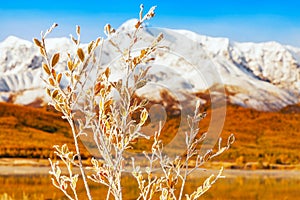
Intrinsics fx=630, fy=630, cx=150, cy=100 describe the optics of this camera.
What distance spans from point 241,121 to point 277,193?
70.8 feet

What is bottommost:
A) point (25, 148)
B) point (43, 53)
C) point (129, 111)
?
point (25, 148)

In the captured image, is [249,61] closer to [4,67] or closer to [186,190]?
[4,67]

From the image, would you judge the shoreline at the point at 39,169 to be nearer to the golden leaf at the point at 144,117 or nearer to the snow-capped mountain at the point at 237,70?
the golden leaf at the point at 144,117

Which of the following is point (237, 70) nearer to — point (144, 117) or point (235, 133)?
point (235, 133)

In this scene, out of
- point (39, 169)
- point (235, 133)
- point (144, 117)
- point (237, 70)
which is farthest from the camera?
point (237, 70)

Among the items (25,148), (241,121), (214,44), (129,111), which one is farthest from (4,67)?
(129,111)

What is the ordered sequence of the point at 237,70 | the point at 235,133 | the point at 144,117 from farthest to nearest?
the point at 237,70
the point at 235,133
the point at 144,117

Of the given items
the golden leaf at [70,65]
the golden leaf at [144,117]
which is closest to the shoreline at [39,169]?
the golden leaf at [144,117]

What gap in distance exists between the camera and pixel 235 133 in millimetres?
28188

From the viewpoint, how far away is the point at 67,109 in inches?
68.6

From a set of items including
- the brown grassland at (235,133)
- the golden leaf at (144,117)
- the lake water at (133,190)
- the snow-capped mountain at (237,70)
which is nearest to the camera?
the golden leaf at (144,117)

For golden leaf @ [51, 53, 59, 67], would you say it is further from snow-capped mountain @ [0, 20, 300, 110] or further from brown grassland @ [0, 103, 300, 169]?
snow-capped mountain @ [0, 20, 300, 110]

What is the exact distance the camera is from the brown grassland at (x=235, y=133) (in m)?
19.5

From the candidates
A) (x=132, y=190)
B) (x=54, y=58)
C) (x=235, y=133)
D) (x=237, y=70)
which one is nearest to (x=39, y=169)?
(x=132, y=190)
